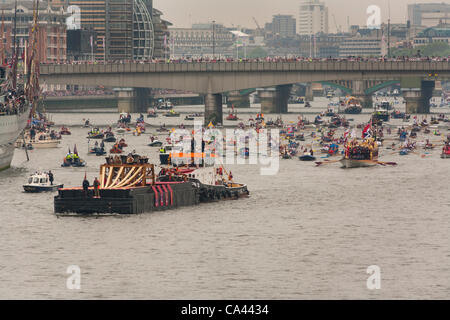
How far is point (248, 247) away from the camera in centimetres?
9238

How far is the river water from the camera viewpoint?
3034 inches

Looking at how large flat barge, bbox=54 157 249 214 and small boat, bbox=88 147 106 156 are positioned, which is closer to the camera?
large flat barge, bbox=54 157 249 214

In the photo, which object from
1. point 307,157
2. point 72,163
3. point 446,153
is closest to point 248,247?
point 72,163

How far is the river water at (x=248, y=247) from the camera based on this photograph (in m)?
77.1

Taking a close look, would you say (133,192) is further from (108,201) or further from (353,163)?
(353,163)

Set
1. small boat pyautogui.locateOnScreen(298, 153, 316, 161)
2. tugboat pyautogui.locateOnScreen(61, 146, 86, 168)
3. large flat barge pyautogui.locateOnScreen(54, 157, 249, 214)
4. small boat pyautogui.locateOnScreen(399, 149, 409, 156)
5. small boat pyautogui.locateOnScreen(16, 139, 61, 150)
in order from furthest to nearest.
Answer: small boat pyautogui.locateOnScreen(16, 139, 61, 150) < small boat pyautogui.locateOnScreen(399, 149, 409, 156) < small boat pyautogui.locateOnScreen(298, 153, 316, 161) < tugboat pyautogui.locateOnScreen(61, 146, 86, 168) < large flat barge pyautogui.locateOnScreen(54, 157, 249, 214)

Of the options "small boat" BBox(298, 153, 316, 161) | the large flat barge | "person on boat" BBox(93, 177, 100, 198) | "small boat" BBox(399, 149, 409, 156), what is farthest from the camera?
Result: "small boat" BBox(399, 149, 409, 156)

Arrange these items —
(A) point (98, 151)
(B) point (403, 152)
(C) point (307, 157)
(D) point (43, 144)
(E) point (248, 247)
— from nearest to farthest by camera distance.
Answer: (E) point (248, 247) < (C) point (307, 157) < (A) point (98, 151) < (B) point (403, 152) < (D) point (43, 144)

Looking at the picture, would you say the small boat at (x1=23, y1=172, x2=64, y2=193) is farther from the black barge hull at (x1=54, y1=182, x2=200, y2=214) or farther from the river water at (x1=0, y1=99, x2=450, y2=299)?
the black barge hull at (x1=54, y1=182, x2=200, y2=214)

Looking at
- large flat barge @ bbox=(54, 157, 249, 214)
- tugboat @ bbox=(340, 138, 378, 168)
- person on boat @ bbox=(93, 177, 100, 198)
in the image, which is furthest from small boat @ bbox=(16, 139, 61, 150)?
person on boat @ bbox=(93, 177, 100, 198)

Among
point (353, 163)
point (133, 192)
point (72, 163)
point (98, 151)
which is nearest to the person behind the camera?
point (133, 192)

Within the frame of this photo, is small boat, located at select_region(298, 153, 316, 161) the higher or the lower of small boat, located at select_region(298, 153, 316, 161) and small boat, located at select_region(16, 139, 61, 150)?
the lower

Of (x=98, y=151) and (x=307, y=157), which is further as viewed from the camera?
(x=98, y=151)
